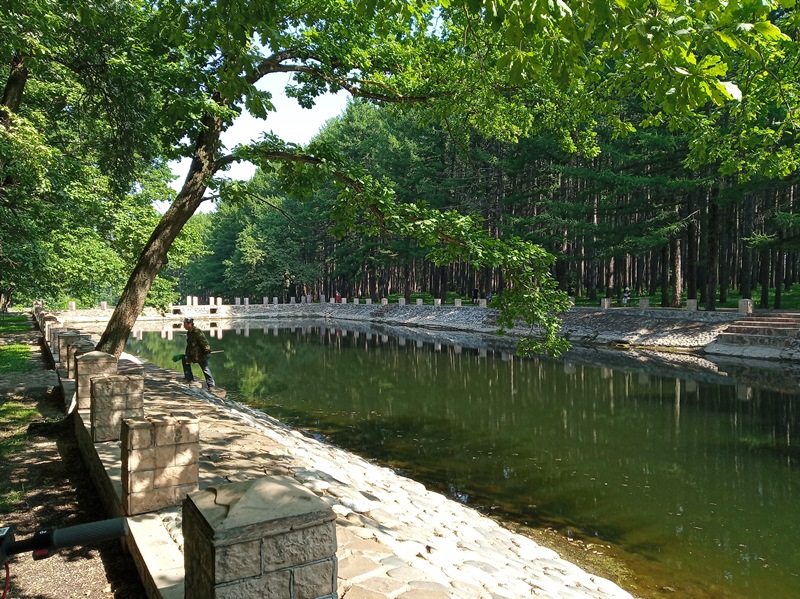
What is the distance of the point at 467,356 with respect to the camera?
2700 centimetres

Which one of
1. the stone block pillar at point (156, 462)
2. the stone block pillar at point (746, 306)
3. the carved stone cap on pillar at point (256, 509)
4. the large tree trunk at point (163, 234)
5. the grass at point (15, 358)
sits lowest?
the grass at point (15, 358)

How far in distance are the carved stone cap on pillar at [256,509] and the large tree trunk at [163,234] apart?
24.9ft

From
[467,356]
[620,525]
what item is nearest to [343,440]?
[620,525]

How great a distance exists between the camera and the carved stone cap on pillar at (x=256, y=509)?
264cm

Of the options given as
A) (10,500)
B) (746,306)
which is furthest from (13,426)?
(746,306)

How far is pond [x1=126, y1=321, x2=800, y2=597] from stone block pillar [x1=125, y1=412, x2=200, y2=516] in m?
5.29

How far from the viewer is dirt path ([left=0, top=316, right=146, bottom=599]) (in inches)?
177

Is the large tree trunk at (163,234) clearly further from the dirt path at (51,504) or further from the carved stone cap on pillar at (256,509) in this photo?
the carved stone cap on pillar at (256,509)

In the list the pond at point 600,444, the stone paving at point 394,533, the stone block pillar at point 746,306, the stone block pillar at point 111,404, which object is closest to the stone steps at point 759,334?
the stone block pillar at point 746,306

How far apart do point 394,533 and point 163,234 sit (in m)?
6.67

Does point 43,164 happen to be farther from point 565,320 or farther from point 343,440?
point 565,320

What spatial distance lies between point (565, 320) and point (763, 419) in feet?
65.2

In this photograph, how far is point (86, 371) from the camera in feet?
28.2

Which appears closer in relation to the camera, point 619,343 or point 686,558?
point 686,558
